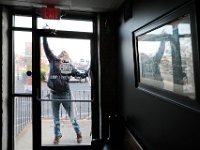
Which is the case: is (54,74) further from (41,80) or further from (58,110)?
(58,110)

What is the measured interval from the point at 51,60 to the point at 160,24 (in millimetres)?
2222

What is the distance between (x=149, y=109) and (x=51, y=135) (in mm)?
2121

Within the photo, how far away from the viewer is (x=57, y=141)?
3500 millimetres

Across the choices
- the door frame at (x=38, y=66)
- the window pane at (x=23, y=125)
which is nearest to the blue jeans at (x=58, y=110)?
the door frame at (x=38, y=66)

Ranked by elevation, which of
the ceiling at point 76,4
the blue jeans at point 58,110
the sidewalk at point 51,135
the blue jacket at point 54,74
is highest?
the ceiling at point 76,4

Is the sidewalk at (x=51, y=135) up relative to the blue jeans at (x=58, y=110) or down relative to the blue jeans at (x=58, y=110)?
down

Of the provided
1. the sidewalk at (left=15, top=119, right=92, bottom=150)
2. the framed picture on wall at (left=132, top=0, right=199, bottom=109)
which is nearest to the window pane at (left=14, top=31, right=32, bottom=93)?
the sidewalk at (left=15, top=119, right=92, bottom=150)

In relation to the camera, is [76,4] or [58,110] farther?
[58,110]

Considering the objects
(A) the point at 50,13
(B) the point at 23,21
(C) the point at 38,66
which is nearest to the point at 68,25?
(A) the point at 50,13

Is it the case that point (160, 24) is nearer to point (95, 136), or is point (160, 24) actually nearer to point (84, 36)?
point (84, 36)

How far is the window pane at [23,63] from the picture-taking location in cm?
333

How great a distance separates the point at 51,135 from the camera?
347 cm

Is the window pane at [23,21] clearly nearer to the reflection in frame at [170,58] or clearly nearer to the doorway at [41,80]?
the doorway at [41,80]

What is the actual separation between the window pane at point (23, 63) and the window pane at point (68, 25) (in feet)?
0.99
